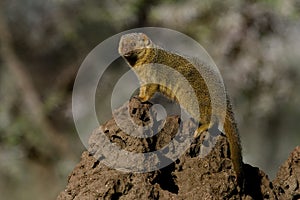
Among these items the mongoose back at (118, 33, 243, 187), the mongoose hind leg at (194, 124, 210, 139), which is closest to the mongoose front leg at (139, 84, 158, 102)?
the mongoose back at (118, 33, 243, 187)

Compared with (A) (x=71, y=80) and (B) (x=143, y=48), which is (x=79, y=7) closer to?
(A) (x=71, y=80)

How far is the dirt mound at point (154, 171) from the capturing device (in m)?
3.44

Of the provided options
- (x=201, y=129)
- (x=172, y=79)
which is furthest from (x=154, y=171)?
(x=172, y=79)

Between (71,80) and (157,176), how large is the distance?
8.54m

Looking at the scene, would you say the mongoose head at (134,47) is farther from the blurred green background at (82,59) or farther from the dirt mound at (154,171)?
the blurred green background at (82,59)

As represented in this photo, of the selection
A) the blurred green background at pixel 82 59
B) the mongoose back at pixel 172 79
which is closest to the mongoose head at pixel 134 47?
the mongoose back at pixel 172 79

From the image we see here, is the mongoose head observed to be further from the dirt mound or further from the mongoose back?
the dirt mound

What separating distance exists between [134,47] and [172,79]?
0.24 meters

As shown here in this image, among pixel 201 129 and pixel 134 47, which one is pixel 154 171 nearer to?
pixel 201 129

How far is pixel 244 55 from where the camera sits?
34.6 ft

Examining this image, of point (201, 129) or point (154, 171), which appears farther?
point (201, 129)

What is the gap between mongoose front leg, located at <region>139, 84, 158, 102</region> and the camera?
381cm

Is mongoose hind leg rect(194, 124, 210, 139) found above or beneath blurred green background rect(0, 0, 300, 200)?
beneath

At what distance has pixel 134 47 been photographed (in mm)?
3988
